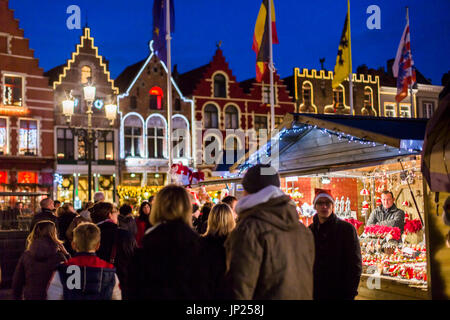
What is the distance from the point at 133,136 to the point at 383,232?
24211mm

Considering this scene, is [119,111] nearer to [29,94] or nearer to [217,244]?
[29,94]

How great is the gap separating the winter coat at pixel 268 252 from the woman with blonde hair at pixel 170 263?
221 millimetres

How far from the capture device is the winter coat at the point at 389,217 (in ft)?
25.8

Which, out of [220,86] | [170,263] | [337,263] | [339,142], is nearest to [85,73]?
[220,86]

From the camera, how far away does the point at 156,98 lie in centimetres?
3181

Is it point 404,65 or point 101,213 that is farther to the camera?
point 404,65

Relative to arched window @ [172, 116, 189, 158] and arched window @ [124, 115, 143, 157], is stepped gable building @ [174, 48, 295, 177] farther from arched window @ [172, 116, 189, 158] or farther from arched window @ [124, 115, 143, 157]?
arched window @ [124, 115, 143, 157]

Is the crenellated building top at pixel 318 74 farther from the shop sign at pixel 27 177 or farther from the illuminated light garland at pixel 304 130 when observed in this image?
the illuminated light garland at pixel 304 130

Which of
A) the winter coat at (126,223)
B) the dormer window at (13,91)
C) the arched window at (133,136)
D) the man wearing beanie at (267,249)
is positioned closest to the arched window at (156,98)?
the arched window at (133,136)

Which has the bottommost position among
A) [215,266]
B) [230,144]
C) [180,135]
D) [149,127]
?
[215,266]

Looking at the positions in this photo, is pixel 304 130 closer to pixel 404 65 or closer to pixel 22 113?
pixel 404 65

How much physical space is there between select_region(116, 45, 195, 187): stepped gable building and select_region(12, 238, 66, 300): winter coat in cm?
2480

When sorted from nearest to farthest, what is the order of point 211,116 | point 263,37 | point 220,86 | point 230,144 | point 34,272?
point 34,272, point 263,37, point 211,116, point 230,144, point 220,86

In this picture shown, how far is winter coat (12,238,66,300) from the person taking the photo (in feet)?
17.1
